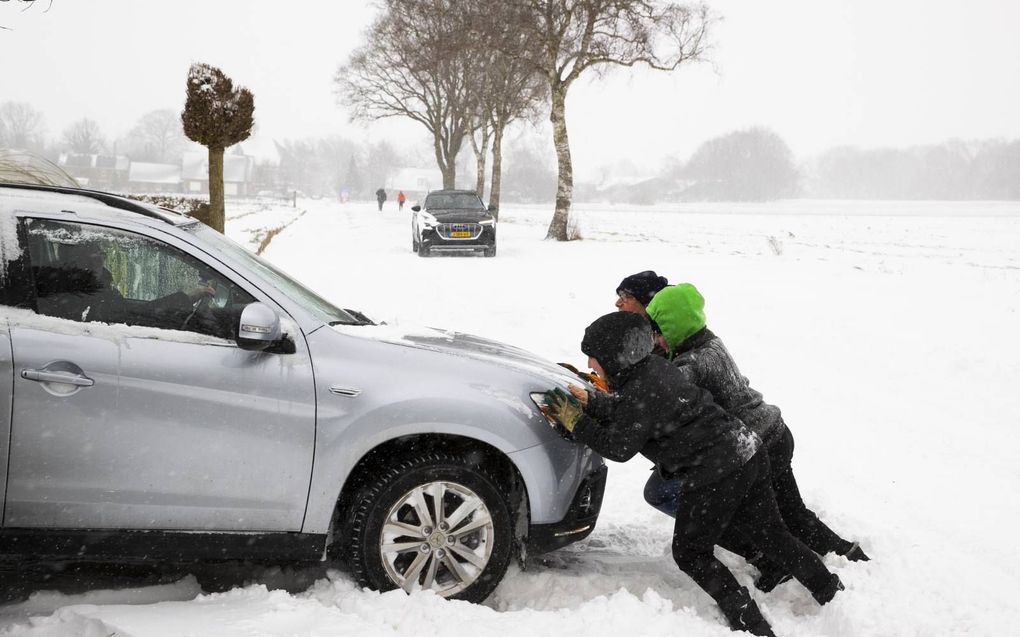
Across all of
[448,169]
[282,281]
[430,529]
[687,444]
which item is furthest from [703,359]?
[448,169]

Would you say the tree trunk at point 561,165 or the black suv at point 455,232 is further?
the tree trunk at point 561,165

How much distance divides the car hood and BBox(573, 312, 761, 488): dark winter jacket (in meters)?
15.9

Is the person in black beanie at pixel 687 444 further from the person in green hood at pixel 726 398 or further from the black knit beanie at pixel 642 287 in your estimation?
the black knit beanie at pixel 642 287

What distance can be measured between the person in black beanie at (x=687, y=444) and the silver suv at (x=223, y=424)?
0.28m

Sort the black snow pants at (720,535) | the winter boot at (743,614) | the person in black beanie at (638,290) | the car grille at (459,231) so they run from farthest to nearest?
the car grille at (459,231) < the person in black beanie at (638,290) < the black snow pants at (720,535) < the winter boot at (743,614)

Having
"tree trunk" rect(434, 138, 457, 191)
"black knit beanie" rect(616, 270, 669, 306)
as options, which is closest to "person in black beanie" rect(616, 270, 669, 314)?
"black knit beanie" rect(616, 270, 669, 306)

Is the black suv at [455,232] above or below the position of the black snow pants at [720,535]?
above

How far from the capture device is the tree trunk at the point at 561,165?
907 inches

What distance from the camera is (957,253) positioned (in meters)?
25.8

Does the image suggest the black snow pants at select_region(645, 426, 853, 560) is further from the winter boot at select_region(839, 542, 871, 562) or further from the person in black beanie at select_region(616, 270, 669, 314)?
the person in black beanie at select_region(616, 270, 669, 314)

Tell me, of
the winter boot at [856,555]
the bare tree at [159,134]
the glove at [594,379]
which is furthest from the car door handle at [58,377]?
the bare tree at [159,134]

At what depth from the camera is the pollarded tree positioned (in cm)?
1134

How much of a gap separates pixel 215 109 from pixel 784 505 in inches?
403

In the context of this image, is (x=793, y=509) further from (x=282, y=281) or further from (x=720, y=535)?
(x=282, y=281)
